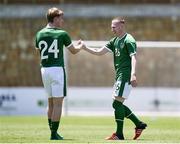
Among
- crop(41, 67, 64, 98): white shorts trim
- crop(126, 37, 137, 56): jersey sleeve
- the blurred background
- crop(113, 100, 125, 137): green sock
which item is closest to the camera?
Result: crop(41, 67, 64, 98): white shorts trim

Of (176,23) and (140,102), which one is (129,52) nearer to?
(140,102)

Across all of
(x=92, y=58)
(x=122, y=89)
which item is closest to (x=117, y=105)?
(x=122, y=89)

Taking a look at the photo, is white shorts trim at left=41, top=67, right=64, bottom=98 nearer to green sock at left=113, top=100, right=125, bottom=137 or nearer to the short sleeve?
green sock at left=113, top=100, right=125, bottom=137

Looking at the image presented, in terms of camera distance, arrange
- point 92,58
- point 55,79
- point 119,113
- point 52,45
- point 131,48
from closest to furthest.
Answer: point 55,79, point 52,45, point 131,48, point 119,113, point 92,58

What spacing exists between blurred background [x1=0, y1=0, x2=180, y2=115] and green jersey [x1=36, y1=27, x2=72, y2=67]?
13.9m

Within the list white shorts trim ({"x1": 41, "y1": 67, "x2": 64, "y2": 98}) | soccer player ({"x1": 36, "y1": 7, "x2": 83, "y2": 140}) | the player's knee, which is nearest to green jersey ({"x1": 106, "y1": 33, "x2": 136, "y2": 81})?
the player's knee

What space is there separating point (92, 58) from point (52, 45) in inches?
624

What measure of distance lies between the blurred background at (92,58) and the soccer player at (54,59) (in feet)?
45.3

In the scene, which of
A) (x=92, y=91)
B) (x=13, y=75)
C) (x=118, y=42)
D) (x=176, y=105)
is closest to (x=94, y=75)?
(x=92, y=91)

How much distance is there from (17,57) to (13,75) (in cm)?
209

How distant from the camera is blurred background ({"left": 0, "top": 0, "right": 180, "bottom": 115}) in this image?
1155 inches

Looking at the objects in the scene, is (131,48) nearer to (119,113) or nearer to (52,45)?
(119,113)

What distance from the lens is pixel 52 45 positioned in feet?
48.4

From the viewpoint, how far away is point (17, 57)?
130 feet
